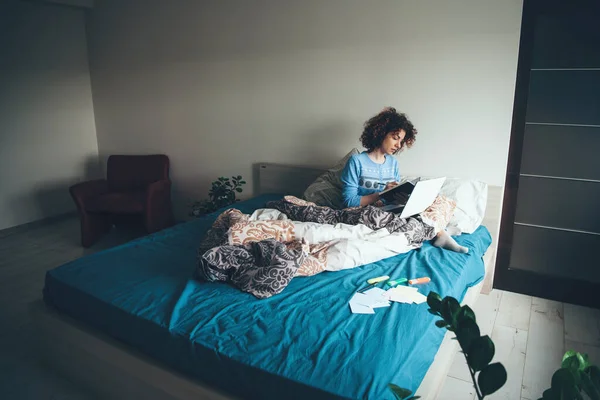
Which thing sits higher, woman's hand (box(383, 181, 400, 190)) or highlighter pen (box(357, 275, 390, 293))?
woman's hand (box(383, 181, 400, 190))

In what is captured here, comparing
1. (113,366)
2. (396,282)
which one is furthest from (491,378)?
(113,366)

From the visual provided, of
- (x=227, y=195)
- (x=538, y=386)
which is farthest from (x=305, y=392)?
(x=227, y=195)

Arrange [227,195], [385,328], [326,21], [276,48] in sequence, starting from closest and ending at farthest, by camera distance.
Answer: [385,328] → [326,21] → [276,48] → [227,195]

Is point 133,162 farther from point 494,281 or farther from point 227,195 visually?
point 494,281

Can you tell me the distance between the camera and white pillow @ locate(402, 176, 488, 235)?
8.65 ft

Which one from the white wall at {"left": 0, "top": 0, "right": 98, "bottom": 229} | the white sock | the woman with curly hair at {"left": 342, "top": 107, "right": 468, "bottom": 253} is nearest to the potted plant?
the woman with curly hair at {"left": 342, "top": 107, "right": 468, "bottom": 253}

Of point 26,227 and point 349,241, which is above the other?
point 349,241

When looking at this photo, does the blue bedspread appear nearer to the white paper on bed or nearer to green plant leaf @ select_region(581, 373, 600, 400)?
the white paper on bed

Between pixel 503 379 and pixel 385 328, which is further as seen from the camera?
pixel 385 328

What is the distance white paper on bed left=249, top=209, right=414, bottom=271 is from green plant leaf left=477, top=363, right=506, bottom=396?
1.34 meters

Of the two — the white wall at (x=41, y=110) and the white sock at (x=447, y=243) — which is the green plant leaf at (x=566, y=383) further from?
the white wall at (x=41, y=110)

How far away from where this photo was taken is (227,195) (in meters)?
3.80

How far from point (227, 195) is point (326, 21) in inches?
Answer: 64.2

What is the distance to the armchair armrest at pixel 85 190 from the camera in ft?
12.4
